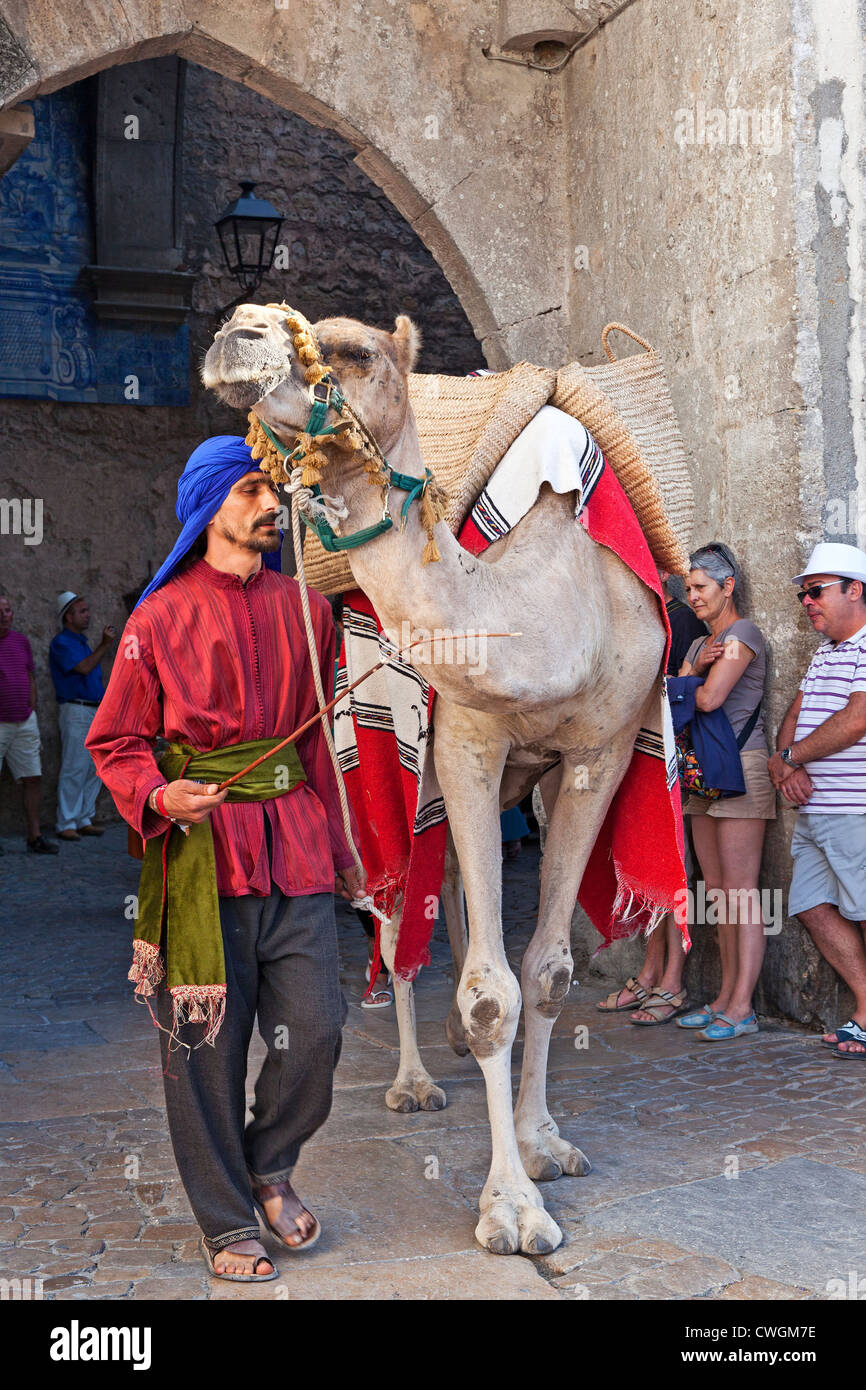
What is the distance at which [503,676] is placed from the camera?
306 centimetres

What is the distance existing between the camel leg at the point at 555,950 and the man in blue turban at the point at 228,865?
685 mm

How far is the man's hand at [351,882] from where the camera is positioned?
3230mm

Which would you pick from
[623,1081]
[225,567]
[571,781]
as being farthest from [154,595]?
[623,1081]

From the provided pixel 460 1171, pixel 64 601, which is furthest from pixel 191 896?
pixel 64 601

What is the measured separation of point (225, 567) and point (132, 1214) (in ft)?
5.12

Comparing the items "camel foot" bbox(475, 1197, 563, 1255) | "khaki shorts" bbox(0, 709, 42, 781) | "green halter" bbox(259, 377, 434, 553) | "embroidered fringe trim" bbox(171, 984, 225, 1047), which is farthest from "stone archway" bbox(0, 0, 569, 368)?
"khaki shorts" bbox(0, 709, 42, 781)

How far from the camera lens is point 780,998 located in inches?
196

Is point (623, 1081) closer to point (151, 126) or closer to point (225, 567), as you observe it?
point (225, 567)

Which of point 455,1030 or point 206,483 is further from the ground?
point 206,483

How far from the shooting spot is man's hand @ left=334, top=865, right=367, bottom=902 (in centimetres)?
323

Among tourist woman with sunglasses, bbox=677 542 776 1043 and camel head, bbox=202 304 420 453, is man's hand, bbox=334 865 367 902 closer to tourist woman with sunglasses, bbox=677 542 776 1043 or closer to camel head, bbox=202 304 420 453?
camel head, bbox=202 304 420 453

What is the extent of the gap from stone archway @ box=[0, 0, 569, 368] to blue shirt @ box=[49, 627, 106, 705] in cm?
542

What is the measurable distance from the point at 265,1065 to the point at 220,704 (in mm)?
813

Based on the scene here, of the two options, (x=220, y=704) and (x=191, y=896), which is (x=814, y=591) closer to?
(x=220, y=704)
